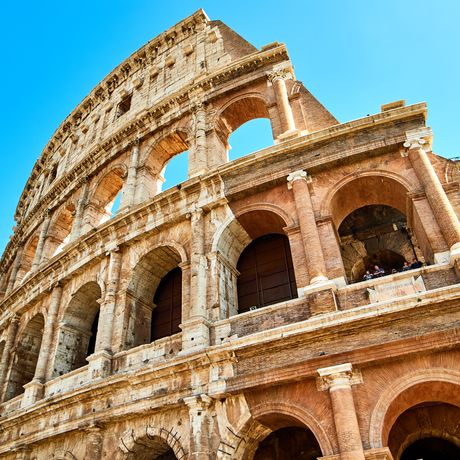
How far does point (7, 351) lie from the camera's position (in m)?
13.3

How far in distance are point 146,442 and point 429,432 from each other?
17.2 feet

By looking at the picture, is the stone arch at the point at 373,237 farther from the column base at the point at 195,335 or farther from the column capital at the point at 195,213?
the column base at the point at 195,335

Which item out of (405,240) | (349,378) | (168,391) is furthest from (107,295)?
(405,240)

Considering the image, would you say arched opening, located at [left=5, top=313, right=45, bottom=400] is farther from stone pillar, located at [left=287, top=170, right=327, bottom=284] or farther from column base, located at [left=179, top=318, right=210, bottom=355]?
stone pillar, located at [left=287, top=170, right=327, bottom=284]

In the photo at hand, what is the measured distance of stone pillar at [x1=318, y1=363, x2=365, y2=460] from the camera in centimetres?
627

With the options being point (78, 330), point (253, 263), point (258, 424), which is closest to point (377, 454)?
point (258, 424)

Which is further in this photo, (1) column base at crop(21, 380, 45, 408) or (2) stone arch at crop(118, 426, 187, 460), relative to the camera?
(1) column base at crop(21, 380, 45, 408)

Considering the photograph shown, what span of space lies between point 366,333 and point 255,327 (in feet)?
6.77

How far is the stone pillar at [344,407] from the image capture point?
6266mm

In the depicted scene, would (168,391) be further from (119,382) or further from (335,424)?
(335,424)

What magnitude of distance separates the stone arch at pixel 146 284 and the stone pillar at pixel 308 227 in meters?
2.82

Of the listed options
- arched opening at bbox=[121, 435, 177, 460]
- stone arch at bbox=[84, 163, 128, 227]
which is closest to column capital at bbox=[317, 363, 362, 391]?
arched opening at bbox=[121, 435, 177, 460]

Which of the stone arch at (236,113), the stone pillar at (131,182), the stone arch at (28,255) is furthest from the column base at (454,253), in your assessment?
the stone arch at (28,255)

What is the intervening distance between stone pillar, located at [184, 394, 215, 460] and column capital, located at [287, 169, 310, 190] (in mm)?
4783
